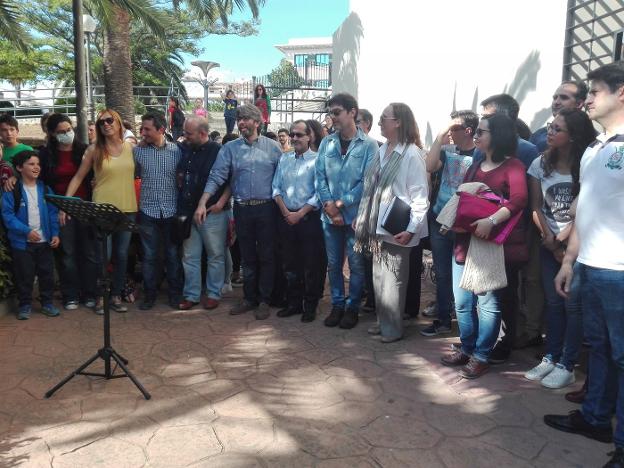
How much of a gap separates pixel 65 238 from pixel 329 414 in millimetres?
3455

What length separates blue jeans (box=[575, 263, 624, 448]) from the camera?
286cm

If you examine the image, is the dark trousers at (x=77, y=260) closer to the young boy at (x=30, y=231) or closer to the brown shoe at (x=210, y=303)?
the young boy at (x=30, y=231)

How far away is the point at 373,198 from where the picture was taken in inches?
184

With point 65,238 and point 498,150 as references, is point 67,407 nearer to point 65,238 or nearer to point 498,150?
point 65,238

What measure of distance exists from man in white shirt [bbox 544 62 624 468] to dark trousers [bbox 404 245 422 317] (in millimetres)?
2208

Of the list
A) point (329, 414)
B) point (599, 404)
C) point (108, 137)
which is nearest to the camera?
point (599, 404)

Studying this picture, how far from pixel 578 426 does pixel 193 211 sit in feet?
12.7

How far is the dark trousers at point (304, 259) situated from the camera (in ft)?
17.7

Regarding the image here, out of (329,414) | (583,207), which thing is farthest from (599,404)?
Answer: (329,414)

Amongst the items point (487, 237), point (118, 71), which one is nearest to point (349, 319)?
point (487, 237)

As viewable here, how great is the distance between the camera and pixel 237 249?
6.90 metres

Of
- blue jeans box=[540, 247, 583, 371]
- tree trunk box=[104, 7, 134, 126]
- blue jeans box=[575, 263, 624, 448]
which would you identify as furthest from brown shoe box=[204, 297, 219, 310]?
tree trunk box=[104, 7, 134, 126]

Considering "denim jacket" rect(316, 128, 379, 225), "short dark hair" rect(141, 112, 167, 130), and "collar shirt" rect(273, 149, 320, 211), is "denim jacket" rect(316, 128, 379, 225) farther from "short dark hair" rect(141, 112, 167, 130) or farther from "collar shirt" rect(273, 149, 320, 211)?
"short dark hair" rect(141, 112, 167, 130)

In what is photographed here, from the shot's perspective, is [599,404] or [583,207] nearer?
[583,207]
